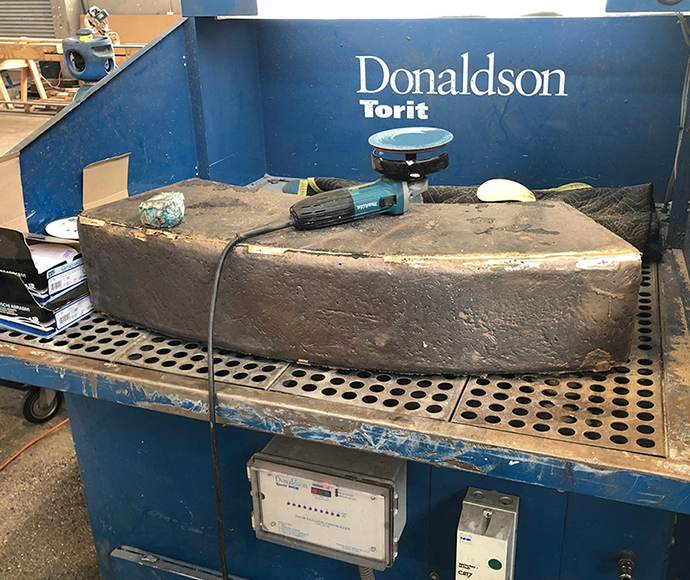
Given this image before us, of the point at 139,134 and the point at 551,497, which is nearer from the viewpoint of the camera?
the point at 551,497

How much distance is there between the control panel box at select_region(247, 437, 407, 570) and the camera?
0.93m

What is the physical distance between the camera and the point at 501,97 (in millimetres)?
1592

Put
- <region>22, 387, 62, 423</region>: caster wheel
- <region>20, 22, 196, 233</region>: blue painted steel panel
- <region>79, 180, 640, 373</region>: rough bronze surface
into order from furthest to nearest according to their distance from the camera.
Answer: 1. <region>22, 387, 62, 423</region>: caster wheel
2. <region>20, 22, 196, 233</region>: blue painted steel panel
3. <region>79, 180, 640, 373</region>: rough bronze surface

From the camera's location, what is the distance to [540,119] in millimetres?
1581

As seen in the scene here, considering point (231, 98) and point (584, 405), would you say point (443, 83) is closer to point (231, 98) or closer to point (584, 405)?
point (231, 98)

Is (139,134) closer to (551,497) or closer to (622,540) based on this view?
(551,497)

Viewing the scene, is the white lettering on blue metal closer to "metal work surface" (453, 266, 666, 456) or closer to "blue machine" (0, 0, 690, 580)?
"blue machine" (0, 0, 690, 580)

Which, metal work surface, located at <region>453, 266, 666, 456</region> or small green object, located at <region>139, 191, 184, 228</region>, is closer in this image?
metal work surface, located at <region>453, 266, 666, 456</region>

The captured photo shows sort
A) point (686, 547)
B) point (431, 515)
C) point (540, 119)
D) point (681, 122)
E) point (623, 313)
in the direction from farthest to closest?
point (540, 119)
point (681, 122)
point (686, 547)
point (431, 515)
point (623, 313)

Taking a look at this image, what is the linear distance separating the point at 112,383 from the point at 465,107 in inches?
43.9

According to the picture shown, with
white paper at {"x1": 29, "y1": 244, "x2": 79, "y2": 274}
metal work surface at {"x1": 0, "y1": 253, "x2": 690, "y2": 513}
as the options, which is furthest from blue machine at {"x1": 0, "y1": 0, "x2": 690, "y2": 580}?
white paper at {"x1": 29, "y1": 244, "x2": 79, "y2": 274}

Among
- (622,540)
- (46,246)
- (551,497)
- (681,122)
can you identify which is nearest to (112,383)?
(46,246)

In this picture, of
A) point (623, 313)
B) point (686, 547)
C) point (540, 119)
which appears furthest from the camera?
point (540, 119)

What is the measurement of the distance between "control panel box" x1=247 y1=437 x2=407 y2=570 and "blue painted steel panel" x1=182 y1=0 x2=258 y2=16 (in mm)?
975
